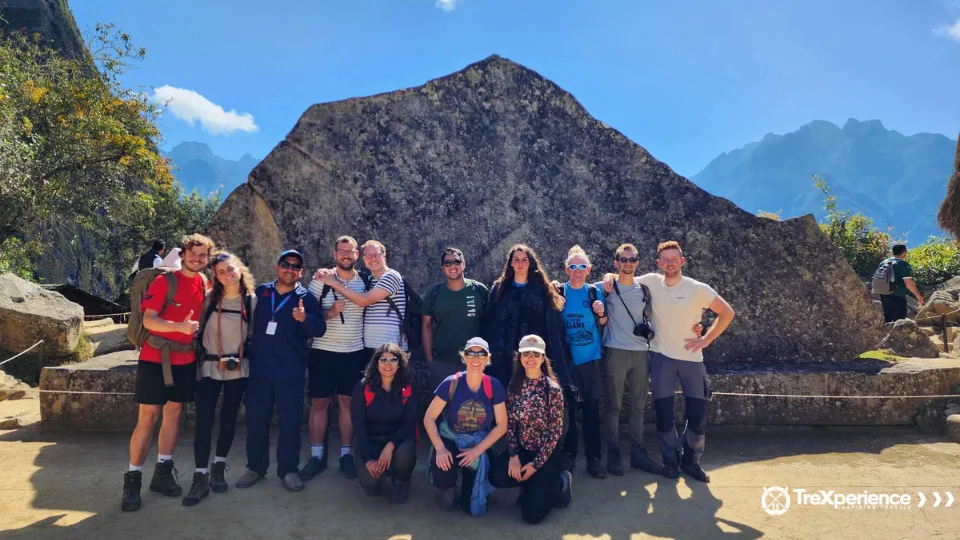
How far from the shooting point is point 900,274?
728 centimetres

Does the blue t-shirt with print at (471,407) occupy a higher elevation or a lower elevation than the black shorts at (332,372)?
lower

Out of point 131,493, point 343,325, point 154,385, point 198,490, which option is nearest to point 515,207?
point 343,325

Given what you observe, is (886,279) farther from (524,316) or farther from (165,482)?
(165,482)

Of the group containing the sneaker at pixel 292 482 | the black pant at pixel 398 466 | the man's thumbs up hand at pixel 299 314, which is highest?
the man's thumbs up hand at pixel 299 314

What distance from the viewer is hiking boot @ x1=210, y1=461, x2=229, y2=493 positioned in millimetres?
3498

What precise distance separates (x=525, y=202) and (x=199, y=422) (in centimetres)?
353

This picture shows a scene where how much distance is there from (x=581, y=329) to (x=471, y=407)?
42.2 inches

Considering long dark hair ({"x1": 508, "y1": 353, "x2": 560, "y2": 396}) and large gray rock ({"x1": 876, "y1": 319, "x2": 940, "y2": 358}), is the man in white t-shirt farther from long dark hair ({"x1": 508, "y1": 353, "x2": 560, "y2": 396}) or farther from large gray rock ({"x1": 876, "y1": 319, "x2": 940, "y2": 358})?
large gray rock ({"x1": 876, "y1": 319, "x2": 940, "y2": 358})

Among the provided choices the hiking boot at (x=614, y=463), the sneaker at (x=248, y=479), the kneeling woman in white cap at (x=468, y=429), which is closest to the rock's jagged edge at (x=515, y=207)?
the hiking boot at (x=614, y=463)

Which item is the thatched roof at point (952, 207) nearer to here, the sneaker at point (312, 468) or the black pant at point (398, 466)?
the black pant at point (398, 466)

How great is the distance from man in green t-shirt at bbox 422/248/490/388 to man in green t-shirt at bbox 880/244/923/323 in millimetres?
6416

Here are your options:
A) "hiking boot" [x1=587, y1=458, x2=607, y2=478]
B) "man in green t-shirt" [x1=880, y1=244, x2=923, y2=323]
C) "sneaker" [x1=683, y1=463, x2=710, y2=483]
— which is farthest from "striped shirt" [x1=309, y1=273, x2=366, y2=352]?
"man in green t-shirt" [x1=880, y1=244, x2=923, y2=323]

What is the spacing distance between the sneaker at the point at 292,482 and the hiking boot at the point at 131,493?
33.7 inches

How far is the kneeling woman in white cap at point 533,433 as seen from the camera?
10.6ft
